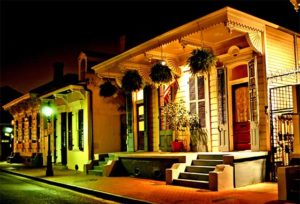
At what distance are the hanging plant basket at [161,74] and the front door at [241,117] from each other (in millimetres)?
2438

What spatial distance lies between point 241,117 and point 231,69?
5.69 ft

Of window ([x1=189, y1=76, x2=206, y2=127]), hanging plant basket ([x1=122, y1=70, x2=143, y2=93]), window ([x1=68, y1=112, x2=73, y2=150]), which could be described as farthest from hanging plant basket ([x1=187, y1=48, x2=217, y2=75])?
window ([x1=68, y1=112, x2=73, y2=150])

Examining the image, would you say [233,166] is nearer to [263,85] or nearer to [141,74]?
[263,85]

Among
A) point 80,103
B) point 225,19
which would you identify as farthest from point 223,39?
point 80,103

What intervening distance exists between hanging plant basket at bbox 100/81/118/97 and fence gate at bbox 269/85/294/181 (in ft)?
26.8

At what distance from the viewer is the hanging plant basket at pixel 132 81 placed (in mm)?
15758

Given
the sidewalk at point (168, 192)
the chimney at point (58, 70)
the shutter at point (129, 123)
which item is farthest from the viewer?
the chimney at point (58, 70)

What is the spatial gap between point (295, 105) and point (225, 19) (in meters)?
3.14

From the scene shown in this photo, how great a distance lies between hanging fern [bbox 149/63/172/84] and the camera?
14.0 meters

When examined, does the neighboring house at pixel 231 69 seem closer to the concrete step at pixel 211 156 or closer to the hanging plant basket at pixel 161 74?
the hanging plant basket at pixel 161 74

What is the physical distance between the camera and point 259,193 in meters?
9.80

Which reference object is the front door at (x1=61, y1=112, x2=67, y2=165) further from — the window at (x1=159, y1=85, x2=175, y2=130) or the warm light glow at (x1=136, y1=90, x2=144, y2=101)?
the window at (x1=159, y1=85, x2=175, y2=130)

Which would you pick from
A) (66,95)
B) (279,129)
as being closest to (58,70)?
(66,95)

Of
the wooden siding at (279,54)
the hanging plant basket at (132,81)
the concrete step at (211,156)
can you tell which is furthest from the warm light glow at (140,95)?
the wooden siding at (279,54)
